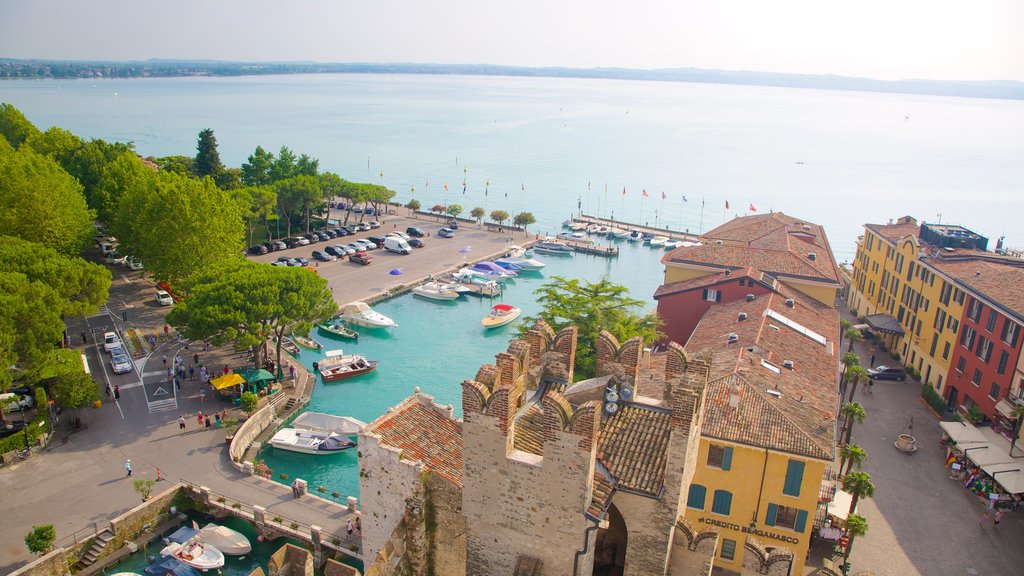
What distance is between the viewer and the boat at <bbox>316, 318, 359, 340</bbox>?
2270 inches

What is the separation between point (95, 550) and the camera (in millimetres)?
28875

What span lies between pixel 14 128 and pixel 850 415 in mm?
109234

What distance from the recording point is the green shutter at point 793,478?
90.6 ft

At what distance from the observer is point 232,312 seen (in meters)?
42.0

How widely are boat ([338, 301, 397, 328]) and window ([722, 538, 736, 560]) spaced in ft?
121

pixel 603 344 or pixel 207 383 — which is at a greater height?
pixel 603 344

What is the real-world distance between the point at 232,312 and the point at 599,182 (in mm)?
115846

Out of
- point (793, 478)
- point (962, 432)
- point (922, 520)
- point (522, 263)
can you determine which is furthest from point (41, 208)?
point (962, 432)

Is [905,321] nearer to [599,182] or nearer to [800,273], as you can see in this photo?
[800,273]

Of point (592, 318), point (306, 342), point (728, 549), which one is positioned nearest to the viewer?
point (728, 549)

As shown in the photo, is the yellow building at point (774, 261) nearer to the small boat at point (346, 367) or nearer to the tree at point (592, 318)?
the tree at point (592, 318)

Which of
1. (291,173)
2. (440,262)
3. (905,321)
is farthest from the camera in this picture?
(291,173)

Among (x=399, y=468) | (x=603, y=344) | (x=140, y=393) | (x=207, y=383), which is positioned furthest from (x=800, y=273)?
(x=140, y=393)

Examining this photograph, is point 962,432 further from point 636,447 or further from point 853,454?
A: point 636,447
